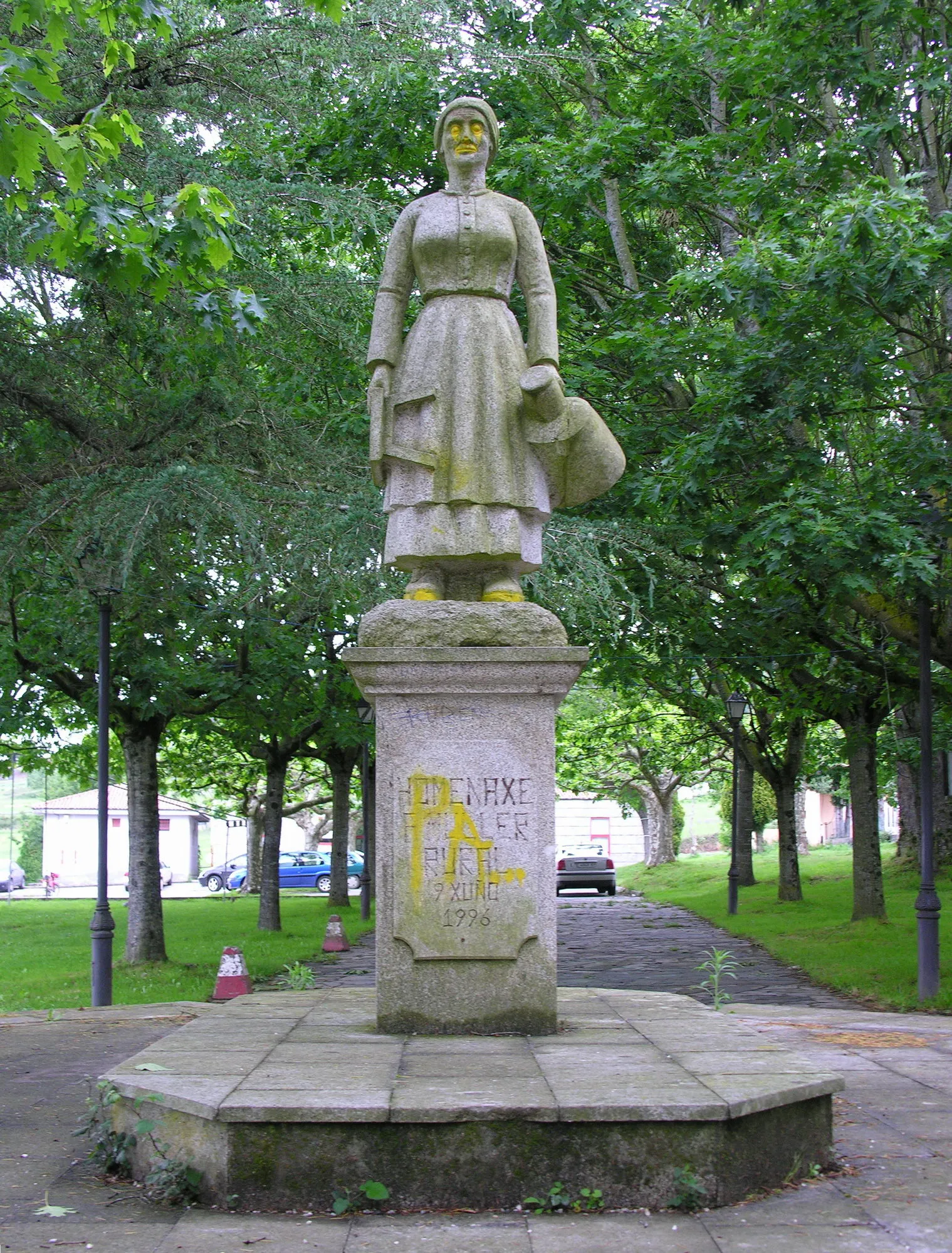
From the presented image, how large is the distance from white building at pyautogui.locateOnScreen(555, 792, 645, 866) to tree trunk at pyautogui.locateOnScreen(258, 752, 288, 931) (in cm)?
4432

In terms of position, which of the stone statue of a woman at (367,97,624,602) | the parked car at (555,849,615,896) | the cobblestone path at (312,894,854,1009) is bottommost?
the parked car at (555,849,615,896)

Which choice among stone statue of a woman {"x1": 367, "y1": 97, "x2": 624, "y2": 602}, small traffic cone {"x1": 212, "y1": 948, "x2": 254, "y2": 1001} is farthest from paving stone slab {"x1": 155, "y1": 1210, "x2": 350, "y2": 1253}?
small traffic cone {"x1": 212, "y1": 948, "x2": 254, "y2": 1001}

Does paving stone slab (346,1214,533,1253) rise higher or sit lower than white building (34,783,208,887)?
higher

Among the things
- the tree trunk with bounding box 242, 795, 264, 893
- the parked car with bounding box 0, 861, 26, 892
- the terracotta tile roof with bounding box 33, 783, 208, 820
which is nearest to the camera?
the tree trunk with bounding box 242, 795, 264, 893

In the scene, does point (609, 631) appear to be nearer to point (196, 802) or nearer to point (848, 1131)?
point (848, 1131)

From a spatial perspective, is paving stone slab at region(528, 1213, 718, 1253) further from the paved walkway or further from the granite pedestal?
the granite pedestal

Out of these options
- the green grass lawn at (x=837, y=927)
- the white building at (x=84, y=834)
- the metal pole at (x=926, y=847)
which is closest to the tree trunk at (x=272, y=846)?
the green grass lawn at (x=837, y=927)

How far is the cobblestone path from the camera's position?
13078 millimetres

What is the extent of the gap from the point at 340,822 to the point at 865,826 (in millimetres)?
11092

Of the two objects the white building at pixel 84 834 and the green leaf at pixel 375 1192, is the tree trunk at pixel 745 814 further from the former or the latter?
the white building at pixel 84 834

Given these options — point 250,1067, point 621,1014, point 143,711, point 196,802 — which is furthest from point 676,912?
point 196,802

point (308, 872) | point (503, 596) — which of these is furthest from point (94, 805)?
point (503, 596)

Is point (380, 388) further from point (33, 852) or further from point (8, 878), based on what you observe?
point (33, 852)

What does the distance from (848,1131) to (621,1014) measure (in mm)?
1311
